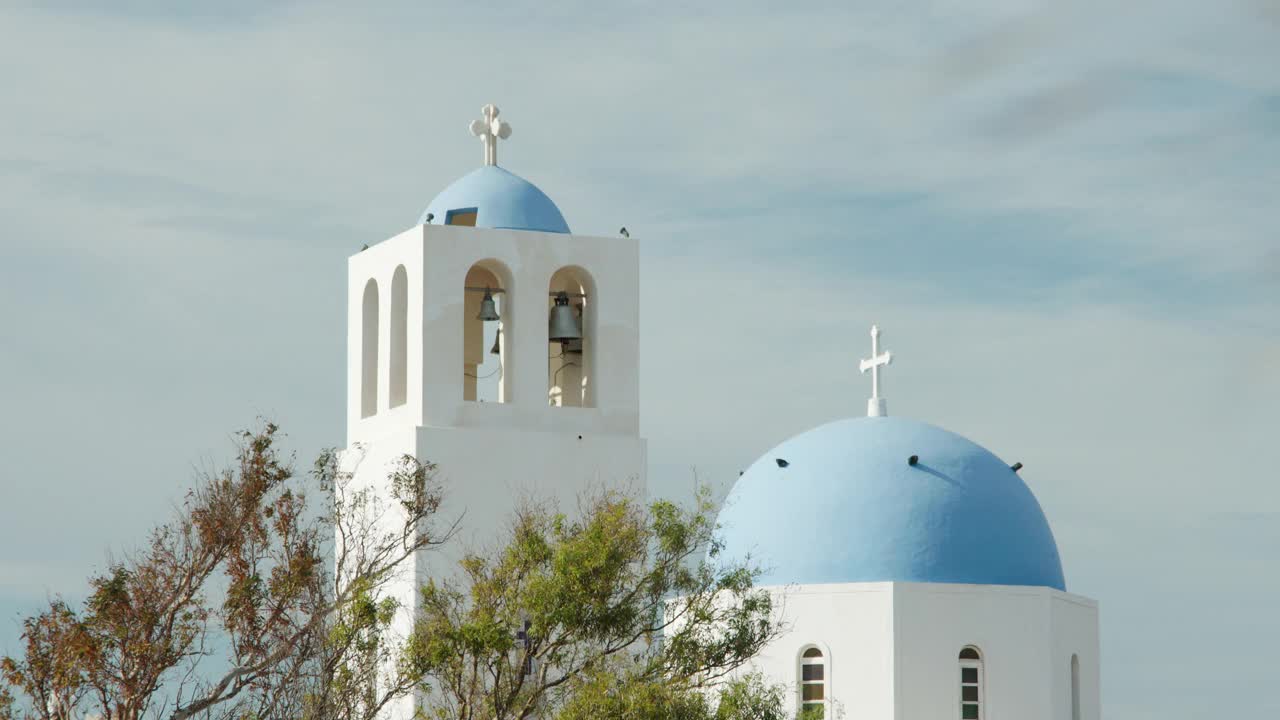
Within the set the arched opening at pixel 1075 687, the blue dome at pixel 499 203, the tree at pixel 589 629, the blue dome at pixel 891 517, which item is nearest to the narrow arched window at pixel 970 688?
the blue dome at pixel 891 517

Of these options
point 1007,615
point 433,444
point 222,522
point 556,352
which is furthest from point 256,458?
point 1007,615

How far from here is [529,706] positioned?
2366 centimetres

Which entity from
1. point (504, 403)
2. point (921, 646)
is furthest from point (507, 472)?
point (921, 646)

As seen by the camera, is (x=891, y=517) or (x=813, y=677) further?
(x=891, y=517)

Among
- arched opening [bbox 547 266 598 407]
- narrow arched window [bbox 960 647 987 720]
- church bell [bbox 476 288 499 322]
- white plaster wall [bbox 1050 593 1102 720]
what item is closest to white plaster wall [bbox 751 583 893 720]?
narrow arched window [bbox 960 647 987 720]

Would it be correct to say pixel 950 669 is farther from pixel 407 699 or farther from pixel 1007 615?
pixel 407 699

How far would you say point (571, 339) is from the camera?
28.5 metres

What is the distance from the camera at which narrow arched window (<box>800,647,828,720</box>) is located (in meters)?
30.7

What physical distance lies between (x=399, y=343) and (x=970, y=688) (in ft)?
27.7

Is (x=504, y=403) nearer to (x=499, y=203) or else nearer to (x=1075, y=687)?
(x=499, y=203)

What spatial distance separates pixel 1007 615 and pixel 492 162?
28.2 feet

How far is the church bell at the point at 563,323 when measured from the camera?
92.5 feet

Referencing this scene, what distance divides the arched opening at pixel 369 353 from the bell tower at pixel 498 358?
2 centimetres

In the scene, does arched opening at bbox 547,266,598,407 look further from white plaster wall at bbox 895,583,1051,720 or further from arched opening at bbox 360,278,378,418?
white plaster wall at bbox 895,583,1051,720
